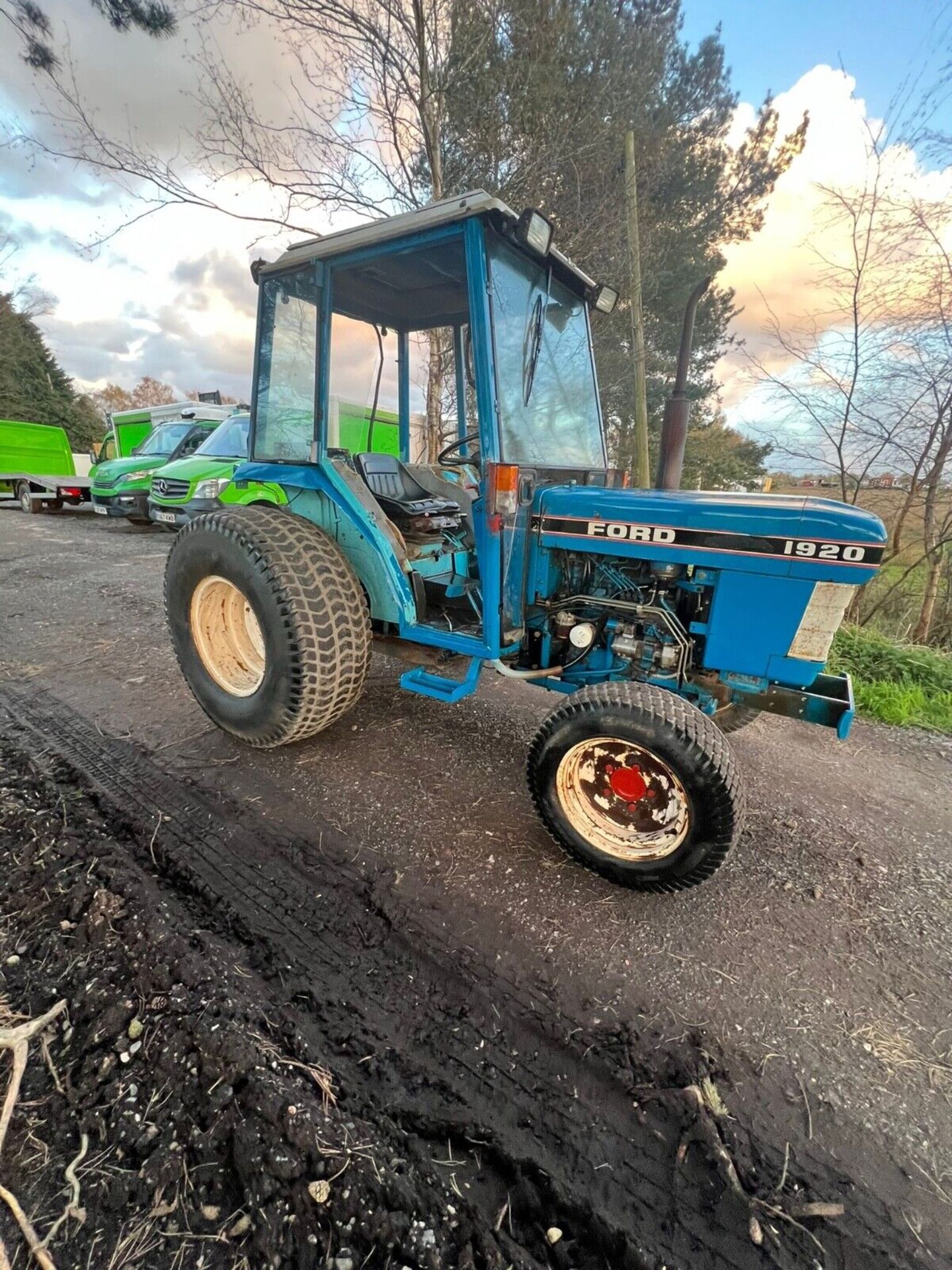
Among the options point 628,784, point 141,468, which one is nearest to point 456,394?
point 628,784

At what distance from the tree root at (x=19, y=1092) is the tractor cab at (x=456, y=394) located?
1.81 m

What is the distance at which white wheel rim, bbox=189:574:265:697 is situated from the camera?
3.06 m

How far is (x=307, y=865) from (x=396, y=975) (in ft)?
2.01

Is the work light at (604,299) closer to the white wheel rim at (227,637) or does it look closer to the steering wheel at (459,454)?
the steering wheel at (459,454)

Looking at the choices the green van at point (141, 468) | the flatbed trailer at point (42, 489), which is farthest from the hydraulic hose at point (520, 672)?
the flatbed trailer at point (42, 489)

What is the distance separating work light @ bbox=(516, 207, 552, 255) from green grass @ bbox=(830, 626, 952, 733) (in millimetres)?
3584

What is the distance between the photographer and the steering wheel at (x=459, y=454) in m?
3.15

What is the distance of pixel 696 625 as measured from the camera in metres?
2.39

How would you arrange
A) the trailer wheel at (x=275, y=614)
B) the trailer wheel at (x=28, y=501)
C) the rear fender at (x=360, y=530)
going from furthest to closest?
the trailer wheel at (x=28, y=501)
the rear fender at (x=360, y=530)
the trailer wheel at (x=275, y=614)

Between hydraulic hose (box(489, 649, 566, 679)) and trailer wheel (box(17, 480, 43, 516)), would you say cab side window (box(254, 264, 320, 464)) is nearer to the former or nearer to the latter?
hydraulic hose (box(489, 649, 566, 679))

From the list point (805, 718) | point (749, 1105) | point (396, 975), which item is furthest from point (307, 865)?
point (805, 718)

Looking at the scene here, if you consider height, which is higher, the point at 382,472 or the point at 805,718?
the point at 382,472

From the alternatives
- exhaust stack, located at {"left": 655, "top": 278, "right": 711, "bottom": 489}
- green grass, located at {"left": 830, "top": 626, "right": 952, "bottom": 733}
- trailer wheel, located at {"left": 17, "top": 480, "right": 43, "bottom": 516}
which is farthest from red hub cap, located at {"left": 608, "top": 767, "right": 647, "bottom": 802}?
trailer wheel, located at {"left": 17, "top": 480, "right": 43, "bottom": 516}

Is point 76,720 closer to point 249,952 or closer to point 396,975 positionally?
point 249,952
